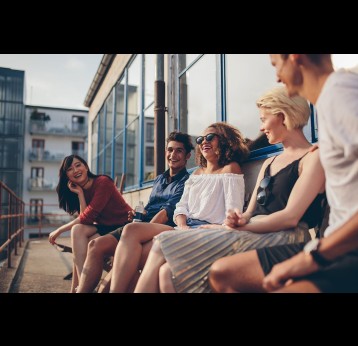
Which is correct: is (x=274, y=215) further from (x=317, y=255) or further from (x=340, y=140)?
(x=340, y=140)

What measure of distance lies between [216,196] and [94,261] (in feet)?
2.97

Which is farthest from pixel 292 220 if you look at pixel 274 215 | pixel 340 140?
pixel 340 140

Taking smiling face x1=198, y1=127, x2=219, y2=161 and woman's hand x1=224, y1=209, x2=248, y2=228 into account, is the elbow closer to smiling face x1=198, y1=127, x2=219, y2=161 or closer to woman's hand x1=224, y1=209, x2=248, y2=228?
woman's hand x1=224, y1=209, x2=248, y2=228

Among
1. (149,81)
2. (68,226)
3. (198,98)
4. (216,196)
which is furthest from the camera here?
(149,81)

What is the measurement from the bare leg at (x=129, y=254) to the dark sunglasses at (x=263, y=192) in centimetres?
61

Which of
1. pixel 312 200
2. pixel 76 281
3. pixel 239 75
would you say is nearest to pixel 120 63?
pixel 239 75

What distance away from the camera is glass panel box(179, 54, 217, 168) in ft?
12.0

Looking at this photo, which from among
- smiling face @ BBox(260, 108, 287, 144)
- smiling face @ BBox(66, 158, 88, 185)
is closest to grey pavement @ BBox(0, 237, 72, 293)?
smiling face @ BBox(66, 158, 88, 185)

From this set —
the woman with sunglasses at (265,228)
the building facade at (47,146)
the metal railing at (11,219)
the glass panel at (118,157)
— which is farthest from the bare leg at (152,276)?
the building facade at (47,146)

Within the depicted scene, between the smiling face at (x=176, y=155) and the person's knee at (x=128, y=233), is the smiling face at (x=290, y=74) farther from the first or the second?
the smiling face at (x=176, y=155)

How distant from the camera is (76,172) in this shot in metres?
3.00
